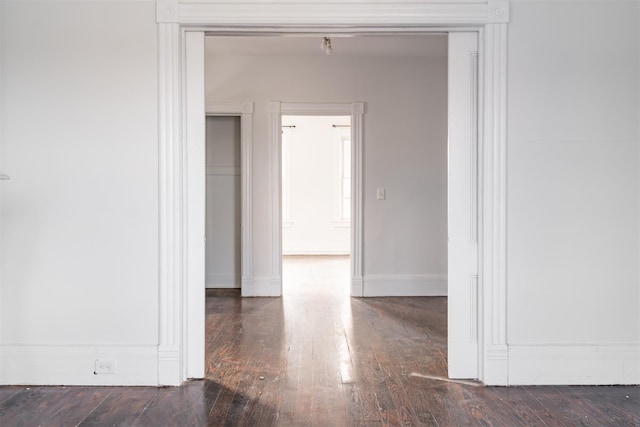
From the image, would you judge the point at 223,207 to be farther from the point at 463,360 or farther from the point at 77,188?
the point at 463,360

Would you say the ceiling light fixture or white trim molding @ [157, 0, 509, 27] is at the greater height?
the ceiling light fixture

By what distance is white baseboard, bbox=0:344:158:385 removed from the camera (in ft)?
10.7

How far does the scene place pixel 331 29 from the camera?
3.32 meters

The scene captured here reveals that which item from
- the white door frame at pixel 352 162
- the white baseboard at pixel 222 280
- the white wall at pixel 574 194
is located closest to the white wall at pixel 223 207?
the white baseboard at pixel 222 280

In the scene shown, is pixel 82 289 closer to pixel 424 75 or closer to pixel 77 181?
pixel 77 181

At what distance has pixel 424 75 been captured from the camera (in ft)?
20.6

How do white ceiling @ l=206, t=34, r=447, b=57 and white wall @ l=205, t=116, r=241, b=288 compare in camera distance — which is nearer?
white ceiling @ l=206, t=34, r=447, b=57

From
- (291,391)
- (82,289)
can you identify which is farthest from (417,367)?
(82,289)

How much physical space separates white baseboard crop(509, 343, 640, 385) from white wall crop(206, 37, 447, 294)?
296 cm

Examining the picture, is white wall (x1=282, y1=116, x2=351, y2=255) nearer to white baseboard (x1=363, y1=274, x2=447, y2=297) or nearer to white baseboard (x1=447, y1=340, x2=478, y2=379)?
white baseboard (x1=363, y1=274, x2=447, y2=297)

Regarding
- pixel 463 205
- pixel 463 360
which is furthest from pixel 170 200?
pixel 463 360

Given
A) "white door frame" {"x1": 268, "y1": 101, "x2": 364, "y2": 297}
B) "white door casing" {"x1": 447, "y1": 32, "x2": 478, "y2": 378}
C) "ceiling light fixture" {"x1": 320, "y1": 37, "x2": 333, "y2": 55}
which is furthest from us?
"white door frame" {"x1": 268, "y1": 101, "x2": 364, "y2": 297}

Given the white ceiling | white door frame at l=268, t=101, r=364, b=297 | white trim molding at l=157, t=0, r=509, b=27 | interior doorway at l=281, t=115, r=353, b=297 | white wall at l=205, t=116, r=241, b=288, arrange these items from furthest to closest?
interior doorway at l=281, t=115, r=353, b=297
white wall at l=205, t=116, r=241, b=288
white door frame at l=268, t=101, r=364, b=297
the white ceiling
white trim molding at l=157, t=0, r=509, b=27

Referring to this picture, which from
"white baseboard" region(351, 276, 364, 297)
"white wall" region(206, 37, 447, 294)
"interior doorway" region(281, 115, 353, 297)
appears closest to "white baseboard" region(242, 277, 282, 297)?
"white wall" region(206, 37, 447, 294)
